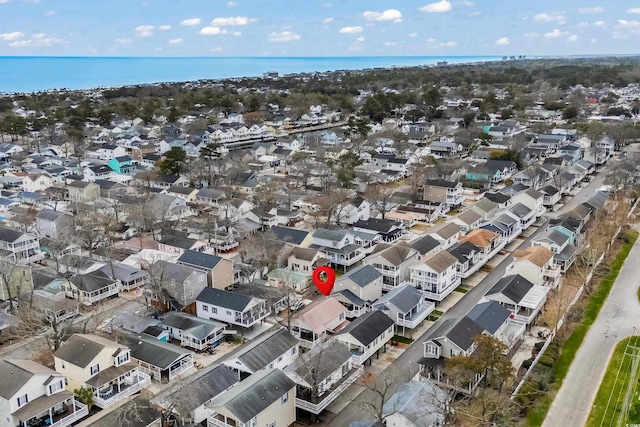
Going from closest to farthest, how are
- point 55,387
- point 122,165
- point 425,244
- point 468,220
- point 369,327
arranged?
1. point 55,387
2. point 369,327
3. point 425,244
4. point 468,220
5. point 122,165

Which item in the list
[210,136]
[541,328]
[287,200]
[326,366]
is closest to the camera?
[326,366]

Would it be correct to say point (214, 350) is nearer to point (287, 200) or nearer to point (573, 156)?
point (287, 200)

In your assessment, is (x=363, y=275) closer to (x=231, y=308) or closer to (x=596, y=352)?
(x=231, y=308)

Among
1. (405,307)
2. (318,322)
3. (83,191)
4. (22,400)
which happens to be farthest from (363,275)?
(83,191)

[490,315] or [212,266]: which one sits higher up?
[212,266]

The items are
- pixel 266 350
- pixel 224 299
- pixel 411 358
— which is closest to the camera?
pixel 266 350

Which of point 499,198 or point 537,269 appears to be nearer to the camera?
point 537,269

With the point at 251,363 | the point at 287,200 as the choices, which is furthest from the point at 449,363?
the point at 287,200
